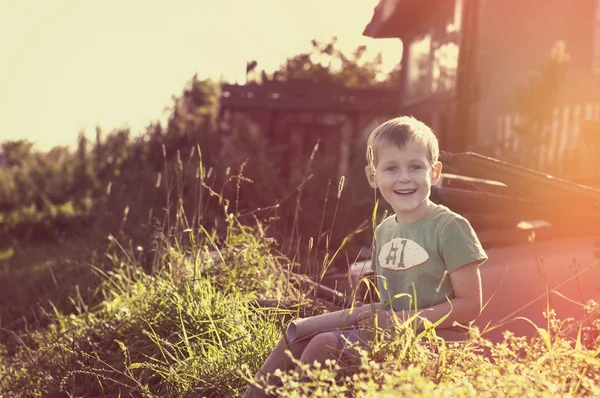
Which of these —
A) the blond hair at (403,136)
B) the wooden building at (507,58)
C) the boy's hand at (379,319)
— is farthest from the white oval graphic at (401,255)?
the wooden building at (507,58)

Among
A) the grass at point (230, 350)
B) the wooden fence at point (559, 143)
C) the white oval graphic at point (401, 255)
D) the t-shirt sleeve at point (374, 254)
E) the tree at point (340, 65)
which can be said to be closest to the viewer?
the grass at point (230, 350)

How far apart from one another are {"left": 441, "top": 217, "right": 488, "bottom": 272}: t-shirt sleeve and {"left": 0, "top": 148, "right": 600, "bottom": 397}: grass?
0.93 feet

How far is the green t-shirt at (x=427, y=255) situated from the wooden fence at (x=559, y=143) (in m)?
4.57

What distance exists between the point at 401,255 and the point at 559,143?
5.76 meters

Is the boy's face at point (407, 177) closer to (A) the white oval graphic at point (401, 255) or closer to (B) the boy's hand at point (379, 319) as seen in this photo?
(A) the white oval graphic at point (401, 255)

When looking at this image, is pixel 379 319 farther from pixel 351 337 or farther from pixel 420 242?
pixel 420 242

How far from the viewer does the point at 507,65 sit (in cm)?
960

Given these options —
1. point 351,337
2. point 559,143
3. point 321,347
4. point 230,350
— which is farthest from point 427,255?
point 559,143

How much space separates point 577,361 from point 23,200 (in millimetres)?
14169

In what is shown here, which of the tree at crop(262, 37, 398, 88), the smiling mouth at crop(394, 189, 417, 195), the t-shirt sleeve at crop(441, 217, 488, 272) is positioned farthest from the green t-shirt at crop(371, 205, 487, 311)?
the tree at crop(262, 37, 398, 88)

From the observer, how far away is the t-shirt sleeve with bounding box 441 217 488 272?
2447 millimetres

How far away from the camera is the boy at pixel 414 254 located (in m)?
2.45

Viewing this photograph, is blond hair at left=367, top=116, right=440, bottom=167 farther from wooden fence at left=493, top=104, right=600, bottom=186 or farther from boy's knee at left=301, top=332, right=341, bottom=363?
wooden fence at left=493, top=104, right=600, bottom=186

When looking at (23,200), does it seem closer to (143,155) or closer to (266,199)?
(143,155)
